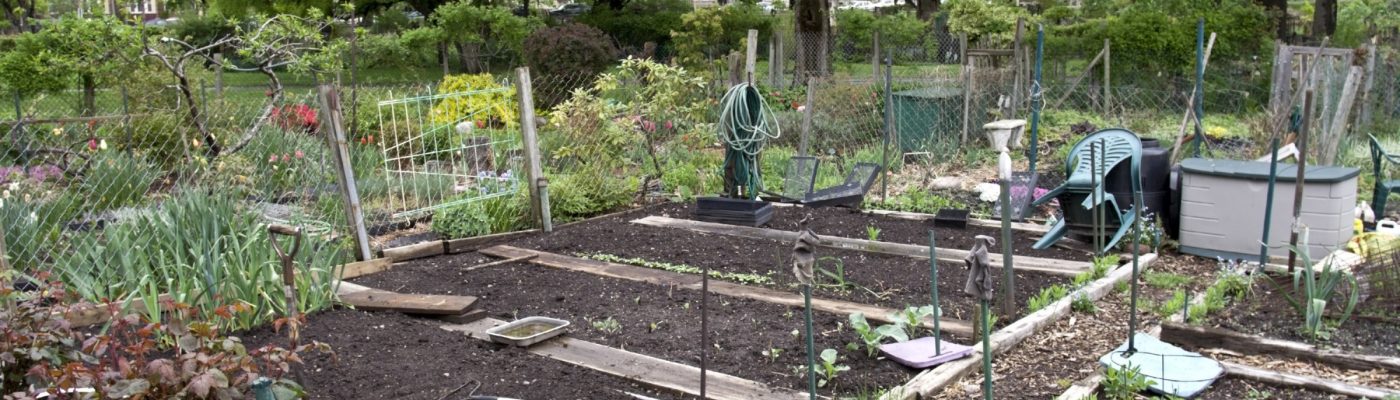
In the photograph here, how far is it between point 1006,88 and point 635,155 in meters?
5.35

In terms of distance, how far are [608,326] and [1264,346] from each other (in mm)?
2819

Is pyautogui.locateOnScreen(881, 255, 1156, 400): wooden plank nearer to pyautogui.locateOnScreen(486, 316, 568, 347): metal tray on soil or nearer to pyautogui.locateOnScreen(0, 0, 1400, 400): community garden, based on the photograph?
pyautogui.locateOnScreen(0, 0, 1400, 400): community garden

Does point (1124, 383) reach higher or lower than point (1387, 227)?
higher

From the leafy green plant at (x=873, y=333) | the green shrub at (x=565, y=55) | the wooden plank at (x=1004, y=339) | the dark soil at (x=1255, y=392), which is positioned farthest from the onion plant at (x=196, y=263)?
the green shrub at (x=565, y=55)

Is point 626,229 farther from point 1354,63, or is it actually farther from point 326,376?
point 1354,63

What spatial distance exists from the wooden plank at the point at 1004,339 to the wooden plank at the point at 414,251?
3.56 meters

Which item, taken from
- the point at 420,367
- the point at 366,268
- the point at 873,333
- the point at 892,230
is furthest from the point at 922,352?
the point at 366,268

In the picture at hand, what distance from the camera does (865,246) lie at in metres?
→ 6.83

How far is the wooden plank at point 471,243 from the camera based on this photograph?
6.97m

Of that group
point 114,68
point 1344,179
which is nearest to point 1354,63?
point 1344,179

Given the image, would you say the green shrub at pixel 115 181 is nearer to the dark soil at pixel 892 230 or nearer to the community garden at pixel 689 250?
the community garden at pixel 689 250

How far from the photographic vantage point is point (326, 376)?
13.8ft

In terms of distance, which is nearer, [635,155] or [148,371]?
[148,371]

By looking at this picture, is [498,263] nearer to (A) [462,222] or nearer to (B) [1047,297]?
(A) [462,222]
